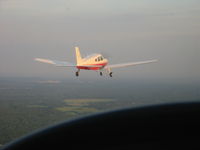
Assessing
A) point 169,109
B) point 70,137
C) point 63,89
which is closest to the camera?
point 70,137

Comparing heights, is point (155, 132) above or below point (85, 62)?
below

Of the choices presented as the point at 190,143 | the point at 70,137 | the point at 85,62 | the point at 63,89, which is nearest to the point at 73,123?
the point at 70,137

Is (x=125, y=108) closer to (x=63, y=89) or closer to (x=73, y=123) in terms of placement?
(x=73, y=123)

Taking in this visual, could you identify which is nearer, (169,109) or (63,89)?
(169,109)

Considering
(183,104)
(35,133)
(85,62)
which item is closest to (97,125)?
(35,133)

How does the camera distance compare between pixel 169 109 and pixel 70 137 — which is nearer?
pixel 70 137

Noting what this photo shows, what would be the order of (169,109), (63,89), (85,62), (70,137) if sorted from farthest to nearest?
(63,89) < (85,62) < (169,109) < (70,137)

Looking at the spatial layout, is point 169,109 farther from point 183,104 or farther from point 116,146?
point 116,146

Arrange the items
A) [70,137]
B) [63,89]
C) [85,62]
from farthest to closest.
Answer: [63,89] < [85,62] < [70,137]

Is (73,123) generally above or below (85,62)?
below
